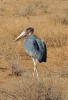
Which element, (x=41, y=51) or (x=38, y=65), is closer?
(x=41, y=51)

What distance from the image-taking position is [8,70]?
1109 cm

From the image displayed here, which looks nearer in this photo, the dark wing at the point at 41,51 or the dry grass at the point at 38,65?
the dry grass at the point at 38,65

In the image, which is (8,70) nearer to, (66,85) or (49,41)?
(66,85)

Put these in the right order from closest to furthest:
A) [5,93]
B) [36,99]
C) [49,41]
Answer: [36,99] → [5,93] → [49,41]

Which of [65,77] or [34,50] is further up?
[34,50]

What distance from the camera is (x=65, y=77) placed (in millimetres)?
9922

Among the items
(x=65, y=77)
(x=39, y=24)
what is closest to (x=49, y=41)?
(x=39, y=24)

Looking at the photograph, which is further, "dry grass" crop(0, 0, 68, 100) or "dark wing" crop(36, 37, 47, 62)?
"dark wing" crop(36, 37, 47, 62)

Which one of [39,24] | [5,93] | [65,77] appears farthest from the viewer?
[39,24]

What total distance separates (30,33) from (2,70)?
80.0 inches

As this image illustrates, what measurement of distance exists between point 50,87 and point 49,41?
7833 millimetres

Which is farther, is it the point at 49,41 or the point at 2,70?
the point at 49,41

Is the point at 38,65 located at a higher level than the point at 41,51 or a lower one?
lower

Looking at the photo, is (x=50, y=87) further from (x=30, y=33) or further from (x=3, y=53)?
(x=3, y=53)
